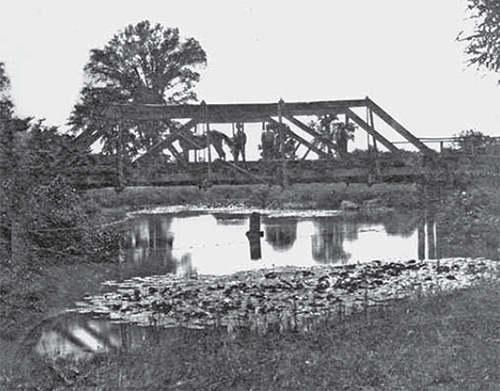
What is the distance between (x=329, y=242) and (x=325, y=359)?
17.8 metres

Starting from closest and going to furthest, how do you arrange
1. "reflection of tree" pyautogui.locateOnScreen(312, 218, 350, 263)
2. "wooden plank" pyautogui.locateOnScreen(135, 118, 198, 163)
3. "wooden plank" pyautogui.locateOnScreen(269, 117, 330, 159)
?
1. "wooden plank" pyautogui.locateOnScreen(135, 118, 198, 163)
2. "wooden plank" pyautogui.locateOnScreen(269, 117, 330, 159)
3. "reflection of tree" pyautogui.locateOnScreen(312, 218, 350, 263)

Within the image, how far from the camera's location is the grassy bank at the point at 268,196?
4191cm

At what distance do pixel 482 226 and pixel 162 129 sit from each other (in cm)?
1420

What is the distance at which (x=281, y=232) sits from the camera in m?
31.6

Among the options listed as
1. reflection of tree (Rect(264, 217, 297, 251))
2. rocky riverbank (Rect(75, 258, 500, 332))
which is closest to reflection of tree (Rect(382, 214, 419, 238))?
reflection of tree (Rect(264, 217, 297, 251))

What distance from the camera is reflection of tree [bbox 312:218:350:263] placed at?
23.4 m

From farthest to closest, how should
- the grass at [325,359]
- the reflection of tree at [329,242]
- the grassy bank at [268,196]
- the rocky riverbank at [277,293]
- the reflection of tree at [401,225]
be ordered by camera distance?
the grassy bank at [268,196] < the reflection of tree at [401,225] < the reflection of tree at [329,242] < the rocky riverbank at [277,293] < the grass at [325,359]

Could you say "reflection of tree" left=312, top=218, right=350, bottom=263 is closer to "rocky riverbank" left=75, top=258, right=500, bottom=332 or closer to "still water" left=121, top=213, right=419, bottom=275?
"still water" left=121, top=213, right=419, bottom=275

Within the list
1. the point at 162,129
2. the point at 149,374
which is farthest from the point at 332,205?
the point at 149,374

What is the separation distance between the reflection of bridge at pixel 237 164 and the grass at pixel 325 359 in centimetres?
1116

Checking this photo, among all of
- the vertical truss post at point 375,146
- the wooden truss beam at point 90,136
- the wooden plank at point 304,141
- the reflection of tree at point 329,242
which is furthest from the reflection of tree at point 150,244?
the vertical truss post at point 375,146

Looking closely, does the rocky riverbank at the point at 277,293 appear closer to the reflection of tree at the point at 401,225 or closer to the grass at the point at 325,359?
the grass at the point at 325,359

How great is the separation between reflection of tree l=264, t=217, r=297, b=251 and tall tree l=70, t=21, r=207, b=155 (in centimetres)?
781

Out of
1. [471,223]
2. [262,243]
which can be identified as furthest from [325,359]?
[262,243]
